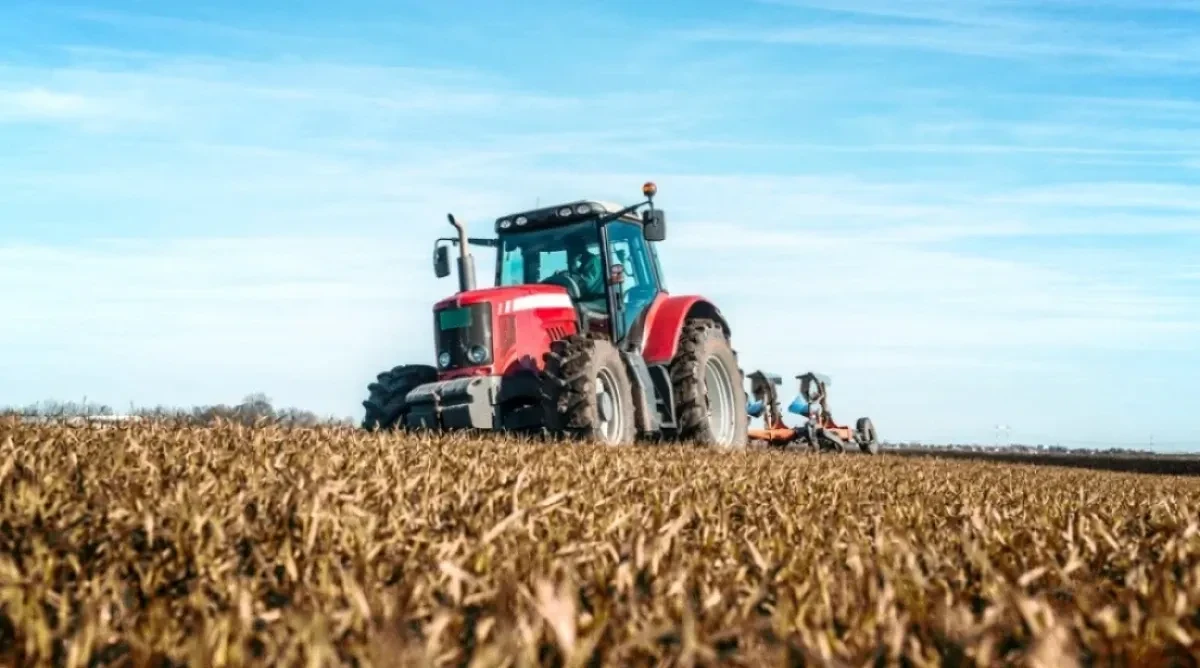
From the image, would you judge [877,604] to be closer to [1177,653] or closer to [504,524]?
[1177,653]

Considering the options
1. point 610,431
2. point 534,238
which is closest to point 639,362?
point 610,431

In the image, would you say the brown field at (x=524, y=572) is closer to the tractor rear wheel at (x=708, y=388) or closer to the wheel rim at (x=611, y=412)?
the wheel rim at (x=611, y=412)

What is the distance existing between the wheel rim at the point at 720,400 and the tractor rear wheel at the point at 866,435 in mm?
7461

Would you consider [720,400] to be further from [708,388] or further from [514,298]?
[514,298]

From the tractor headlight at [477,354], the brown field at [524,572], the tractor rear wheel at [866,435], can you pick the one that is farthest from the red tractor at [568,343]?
the tractor rear wheel at [866,435]

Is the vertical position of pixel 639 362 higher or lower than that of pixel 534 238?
lower

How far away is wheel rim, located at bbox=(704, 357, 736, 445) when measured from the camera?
11.9 m

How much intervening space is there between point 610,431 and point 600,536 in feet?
21.7

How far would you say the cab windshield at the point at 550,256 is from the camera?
1060 cm

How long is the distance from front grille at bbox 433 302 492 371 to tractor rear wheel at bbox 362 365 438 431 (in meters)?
0.37

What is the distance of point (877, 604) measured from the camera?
2.13 m

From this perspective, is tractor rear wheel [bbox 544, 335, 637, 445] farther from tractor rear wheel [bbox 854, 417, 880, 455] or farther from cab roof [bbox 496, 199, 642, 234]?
tractor rear wheel [bbox 854, 417, 880, 455]

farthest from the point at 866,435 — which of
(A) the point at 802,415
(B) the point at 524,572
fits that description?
(B) the point at 524,572

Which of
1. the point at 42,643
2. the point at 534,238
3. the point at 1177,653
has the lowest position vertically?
the point at 1177,653
